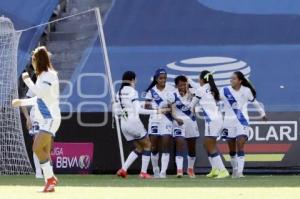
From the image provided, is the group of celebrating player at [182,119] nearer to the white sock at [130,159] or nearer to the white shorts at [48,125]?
the white sock at [130,159]

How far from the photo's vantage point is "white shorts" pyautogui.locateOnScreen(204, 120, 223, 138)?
16.3 m

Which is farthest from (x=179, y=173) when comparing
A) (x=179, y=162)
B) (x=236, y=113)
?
(x=236, y=113)

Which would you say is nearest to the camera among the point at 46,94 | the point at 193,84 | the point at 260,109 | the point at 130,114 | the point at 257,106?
the point at 46,94

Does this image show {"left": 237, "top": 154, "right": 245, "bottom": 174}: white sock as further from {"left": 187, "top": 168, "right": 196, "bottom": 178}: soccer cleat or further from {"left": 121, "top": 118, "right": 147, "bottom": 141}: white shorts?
{"left": 121, "top": 118, "right": 147, "bottom": 141}: white shorts

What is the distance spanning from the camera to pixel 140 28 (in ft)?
63.7

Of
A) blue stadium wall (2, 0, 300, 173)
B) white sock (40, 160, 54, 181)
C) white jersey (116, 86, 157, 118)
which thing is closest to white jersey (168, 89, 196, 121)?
white jersey (116, 86, 157, 118)

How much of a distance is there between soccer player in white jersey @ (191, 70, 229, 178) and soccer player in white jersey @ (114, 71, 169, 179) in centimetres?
85

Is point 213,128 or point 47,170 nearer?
point 47,170

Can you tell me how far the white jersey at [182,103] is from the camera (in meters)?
16.5

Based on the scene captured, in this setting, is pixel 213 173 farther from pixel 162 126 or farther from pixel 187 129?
pixel 162 126

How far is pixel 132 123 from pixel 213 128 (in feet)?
5.07

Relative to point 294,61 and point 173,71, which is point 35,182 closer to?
point 173,71

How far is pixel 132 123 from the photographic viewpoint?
53.0 ft

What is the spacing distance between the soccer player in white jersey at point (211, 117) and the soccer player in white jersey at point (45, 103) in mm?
5052
